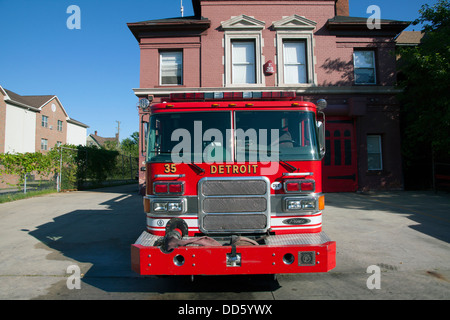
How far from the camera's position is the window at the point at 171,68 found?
13.3 m

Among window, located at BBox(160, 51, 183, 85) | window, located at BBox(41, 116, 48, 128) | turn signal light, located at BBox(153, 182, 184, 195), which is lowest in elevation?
turn signal light, located at BBox(153, 182, 184, 195)

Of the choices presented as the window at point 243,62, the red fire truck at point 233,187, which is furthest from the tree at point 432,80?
the red fire truck at point 233,187

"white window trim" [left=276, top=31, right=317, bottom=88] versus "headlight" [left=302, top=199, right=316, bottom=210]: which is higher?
"white window trim" [left=276, top=31, right=317, bottom=88]

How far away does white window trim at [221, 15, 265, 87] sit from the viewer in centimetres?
1296

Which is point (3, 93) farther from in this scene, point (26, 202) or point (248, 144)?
point (248, 144)

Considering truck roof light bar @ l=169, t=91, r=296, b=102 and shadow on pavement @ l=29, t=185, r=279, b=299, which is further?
truck roof light bar @ l=169, t=91, r=296, b=102

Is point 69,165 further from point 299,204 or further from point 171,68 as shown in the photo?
point 299,204

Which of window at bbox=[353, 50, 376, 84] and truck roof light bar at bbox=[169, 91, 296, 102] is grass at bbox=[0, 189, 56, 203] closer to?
truck roof light bar at bbox=[169, 91, 296, 102]

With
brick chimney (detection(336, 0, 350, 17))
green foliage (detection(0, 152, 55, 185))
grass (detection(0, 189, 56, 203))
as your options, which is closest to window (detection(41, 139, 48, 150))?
grass (detection(0, 189, 56, 203))

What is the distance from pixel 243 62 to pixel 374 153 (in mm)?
7509

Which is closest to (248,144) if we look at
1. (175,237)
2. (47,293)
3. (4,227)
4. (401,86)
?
(175,237)

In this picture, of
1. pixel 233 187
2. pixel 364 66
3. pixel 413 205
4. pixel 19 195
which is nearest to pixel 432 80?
pixel 364 66

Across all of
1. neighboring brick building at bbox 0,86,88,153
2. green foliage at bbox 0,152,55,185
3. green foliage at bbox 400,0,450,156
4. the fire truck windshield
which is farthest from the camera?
neighboring brick building at bbox 0,86,88,153

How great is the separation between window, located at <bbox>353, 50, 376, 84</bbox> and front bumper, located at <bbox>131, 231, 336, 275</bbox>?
494 inches
